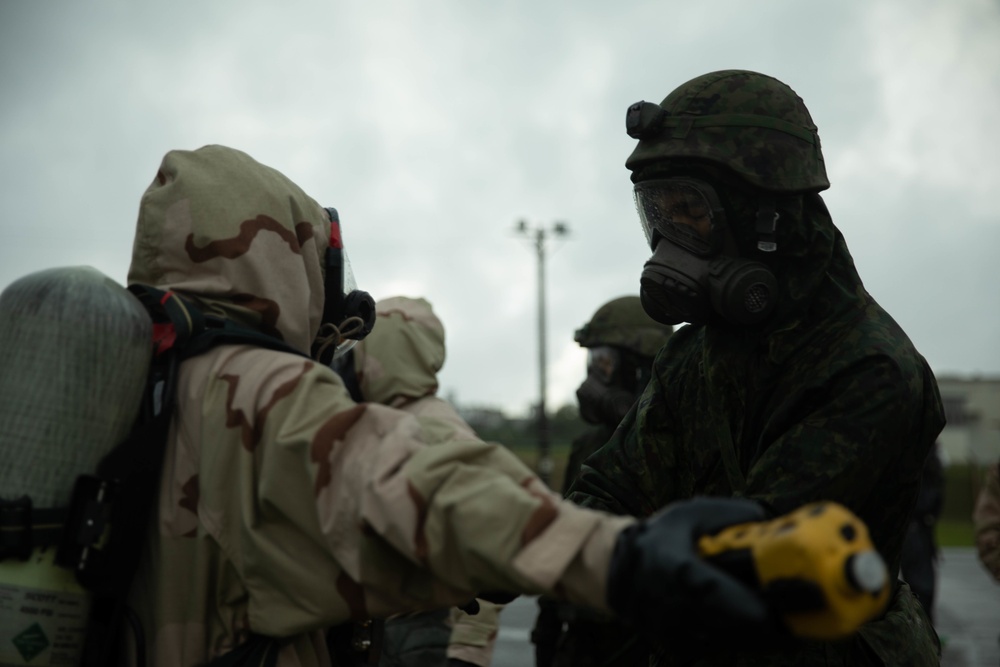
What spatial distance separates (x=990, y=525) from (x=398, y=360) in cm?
444

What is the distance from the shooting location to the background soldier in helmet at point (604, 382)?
5.19 metres

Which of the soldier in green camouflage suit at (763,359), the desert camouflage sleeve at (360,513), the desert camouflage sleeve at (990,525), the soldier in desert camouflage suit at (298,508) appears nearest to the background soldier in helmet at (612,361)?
the soldier in green camouflage suit at (763,359)

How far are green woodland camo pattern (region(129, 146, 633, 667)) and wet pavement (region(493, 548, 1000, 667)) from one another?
7117mm

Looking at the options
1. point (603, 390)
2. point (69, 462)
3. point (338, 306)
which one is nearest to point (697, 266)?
point (338, 306)

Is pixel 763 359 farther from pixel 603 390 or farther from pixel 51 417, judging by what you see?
pixel 603 390

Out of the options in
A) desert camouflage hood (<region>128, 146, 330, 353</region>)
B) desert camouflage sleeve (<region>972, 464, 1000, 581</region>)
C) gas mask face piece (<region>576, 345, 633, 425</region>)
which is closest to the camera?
desert camouflage hood (<region>128, 146, 330, 353</region>)

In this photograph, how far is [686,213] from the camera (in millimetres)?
2963

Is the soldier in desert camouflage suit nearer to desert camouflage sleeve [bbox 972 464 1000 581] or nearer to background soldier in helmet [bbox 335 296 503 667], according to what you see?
background soldier in helmet [bbox 335 296 503 667]

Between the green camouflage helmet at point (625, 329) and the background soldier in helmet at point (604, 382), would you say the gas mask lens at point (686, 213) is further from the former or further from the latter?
the green camouflage helmet at point (625, 329)

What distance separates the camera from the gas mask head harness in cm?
252

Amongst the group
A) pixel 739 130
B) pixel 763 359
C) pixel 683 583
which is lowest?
pixel 683 583

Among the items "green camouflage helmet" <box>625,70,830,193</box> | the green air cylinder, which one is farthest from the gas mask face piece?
the green air cylinder

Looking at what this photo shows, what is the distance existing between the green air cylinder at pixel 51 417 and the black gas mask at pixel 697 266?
1518 mm

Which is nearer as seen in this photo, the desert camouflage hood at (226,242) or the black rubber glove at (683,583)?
the black rubber glove at (683,583)
